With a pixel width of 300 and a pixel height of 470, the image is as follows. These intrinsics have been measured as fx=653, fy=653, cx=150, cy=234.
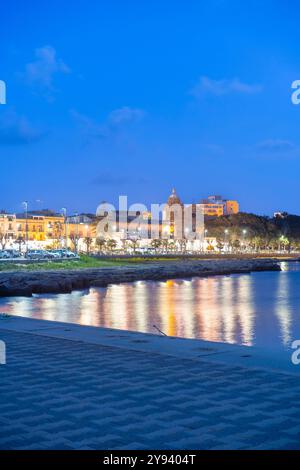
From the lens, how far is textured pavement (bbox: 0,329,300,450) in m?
5.80

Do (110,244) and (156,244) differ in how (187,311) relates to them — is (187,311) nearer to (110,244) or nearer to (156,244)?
(110,244)

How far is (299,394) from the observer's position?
7465 mm

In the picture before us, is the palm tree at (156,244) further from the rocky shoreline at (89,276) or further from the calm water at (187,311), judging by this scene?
the calm water at (187,311)

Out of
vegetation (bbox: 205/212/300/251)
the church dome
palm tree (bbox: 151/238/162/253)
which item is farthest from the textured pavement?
the church dome

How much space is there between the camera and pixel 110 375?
8727mm

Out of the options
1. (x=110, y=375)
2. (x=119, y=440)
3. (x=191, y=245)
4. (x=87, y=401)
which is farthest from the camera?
(x=191, y=245)

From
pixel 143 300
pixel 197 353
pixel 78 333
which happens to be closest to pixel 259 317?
pixel 143 300

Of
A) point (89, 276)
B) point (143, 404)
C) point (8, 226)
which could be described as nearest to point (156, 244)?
point (8, 226)

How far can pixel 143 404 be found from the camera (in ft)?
23.2

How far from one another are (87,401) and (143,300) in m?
31.0

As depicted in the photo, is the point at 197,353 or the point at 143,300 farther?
the point at 143,300

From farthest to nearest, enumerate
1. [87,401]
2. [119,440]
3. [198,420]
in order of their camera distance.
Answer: [87,401]
[198,420]
[119,440]

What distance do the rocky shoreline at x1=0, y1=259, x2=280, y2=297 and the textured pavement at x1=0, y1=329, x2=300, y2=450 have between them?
72.5 ft
